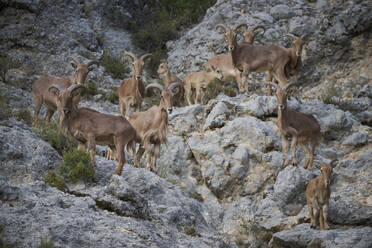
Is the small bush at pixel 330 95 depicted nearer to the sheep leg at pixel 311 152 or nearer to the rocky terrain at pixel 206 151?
the rocky terrain at pixel 206 151

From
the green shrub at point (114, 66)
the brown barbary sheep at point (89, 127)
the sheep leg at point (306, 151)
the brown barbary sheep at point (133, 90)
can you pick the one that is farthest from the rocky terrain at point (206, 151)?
the brown barbary sheep at point (133, 90)

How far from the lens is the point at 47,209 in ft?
22.0

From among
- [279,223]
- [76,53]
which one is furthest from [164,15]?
[279,223]

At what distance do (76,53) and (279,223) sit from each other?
11986mm

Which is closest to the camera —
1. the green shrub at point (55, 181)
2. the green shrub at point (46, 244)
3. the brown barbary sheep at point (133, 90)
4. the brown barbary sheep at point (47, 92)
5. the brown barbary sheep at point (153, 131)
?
the green shrub at point (46, 244)

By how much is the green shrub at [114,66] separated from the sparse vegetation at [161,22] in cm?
185

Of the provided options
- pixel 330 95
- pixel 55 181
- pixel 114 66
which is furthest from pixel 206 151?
pixel 114 66

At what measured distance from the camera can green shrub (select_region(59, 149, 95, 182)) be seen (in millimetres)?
8398

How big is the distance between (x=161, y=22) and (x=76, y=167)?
16.6 m

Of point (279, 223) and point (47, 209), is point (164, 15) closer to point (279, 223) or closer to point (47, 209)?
point (279, 223)

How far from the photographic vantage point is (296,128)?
493 inches

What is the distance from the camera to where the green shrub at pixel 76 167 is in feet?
27.6

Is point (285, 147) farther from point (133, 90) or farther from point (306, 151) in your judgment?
point (133, 90)

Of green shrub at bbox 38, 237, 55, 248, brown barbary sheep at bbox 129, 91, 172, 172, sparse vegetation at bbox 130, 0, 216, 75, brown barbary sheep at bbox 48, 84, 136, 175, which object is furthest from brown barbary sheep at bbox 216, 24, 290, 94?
green shrub at bbox 38, 237, 55, 248
